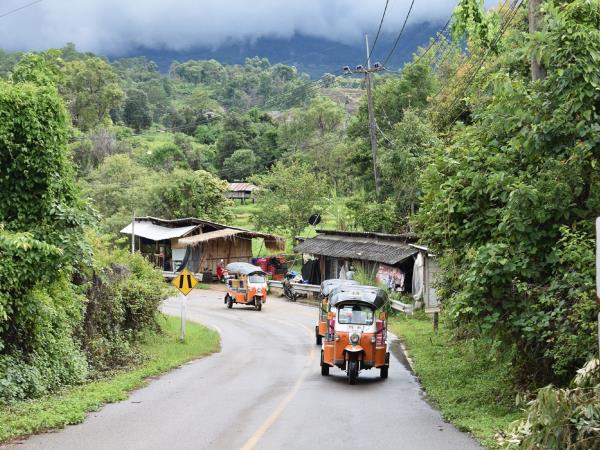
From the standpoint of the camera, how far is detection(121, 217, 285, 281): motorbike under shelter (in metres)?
54.4

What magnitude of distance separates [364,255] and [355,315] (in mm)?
21684

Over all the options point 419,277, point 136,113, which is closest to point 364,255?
point 419,277

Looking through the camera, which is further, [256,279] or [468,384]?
[256,279]

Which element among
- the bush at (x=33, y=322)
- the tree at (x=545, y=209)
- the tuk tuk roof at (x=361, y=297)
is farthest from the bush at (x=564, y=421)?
the tuk tuk roof at (x=361, y=297)

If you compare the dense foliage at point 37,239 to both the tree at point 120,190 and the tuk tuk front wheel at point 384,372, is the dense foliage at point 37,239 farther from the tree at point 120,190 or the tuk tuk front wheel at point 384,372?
the tree at point 120,190

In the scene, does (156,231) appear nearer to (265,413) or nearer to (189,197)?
(189,197)

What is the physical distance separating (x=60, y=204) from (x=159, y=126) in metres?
119

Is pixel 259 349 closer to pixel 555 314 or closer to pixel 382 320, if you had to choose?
pixel 382 320

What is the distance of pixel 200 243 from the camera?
5544 cm

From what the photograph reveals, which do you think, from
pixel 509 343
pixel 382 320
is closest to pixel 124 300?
pixel 382 320

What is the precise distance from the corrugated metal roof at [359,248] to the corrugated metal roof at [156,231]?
1014 cm

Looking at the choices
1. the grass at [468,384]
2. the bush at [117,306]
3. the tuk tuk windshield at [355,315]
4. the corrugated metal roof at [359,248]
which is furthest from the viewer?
the corrugated metal roof at [359,248]

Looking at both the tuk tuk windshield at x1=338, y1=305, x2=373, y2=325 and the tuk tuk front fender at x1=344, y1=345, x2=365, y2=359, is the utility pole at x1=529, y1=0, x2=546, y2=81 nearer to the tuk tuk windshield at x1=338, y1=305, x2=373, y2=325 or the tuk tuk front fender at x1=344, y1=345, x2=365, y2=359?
the tuk tuk windshield at x1=338, y1=305, x2=373, y2=325

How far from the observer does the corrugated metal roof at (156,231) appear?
5434cm
